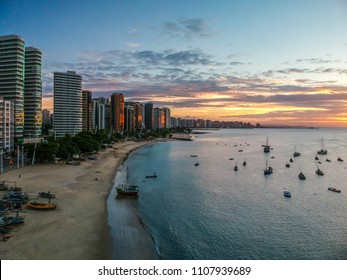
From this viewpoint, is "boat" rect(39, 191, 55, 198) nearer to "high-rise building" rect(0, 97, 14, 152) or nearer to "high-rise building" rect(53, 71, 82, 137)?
"high-rise building" rect(0, 97, 14, 152)

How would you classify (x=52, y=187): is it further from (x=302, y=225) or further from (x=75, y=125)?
(x=75, y=125)

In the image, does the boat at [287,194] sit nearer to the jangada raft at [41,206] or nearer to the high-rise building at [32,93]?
the jangada raft at [41,206]

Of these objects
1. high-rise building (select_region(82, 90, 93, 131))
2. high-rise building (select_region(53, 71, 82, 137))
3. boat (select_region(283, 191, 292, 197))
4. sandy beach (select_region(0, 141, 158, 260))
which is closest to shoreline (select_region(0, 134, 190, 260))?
sandy beach (select_region(0, 141, 158, 260))

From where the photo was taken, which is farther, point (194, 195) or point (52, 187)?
point (194, 195)

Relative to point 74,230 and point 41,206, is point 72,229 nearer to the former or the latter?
point 74,230
